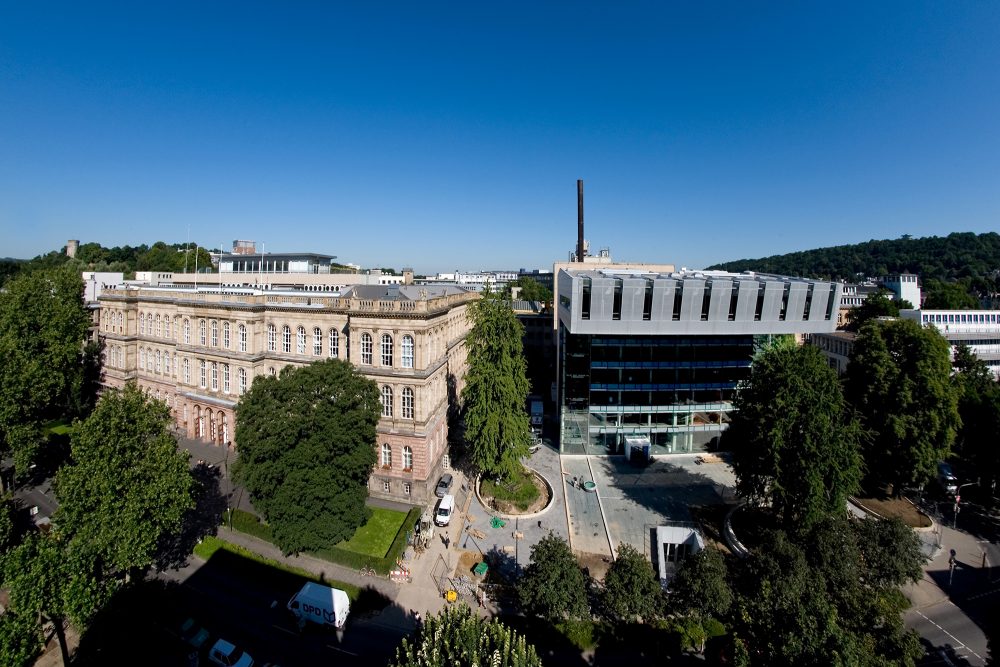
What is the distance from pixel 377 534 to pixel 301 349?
20.2m

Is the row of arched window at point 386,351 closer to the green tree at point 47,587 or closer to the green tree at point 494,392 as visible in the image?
the green tree at point 494,392

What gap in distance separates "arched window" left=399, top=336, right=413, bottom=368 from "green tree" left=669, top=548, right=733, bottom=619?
1021 inches

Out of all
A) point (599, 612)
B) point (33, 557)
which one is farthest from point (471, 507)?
point (33, 557)

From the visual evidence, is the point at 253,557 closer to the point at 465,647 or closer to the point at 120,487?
the point at 120,487

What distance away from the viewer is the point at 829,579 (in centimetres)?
2450

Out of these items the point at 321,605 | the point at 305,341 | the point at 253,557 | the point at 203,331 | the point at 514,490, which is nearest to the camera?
the point at 321,605

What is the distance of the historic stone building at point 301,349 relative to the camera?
130ft

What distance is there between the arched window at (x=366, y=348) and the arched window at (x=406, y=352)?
119 inches

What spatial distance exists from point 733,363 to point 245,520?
51022mm

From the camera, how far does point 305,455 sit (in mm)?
30031

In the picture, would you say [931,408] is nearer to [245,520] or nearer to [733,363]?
[733,363]

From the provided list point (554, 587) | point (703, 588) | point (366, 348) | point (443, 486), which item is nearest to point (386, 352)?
point (366, 348)

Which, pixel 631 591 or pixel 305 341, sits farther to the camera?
pixel 305 341

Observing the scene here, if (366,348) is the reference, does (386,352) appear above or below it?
below
